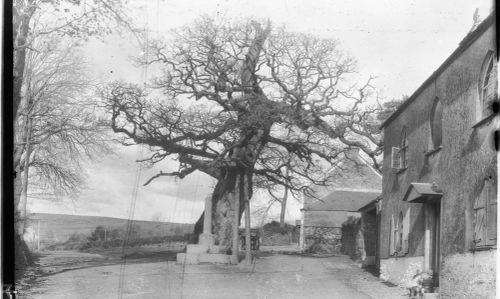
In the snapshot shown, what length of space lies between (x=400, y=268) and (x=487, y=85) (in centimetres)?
530

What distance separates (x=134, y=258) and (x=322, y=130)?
578 cm

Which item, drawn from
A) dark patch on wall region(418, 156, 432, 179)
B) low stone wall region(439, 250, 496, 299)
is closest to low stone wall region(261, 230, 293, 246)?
dark patch on wall region(418, 156, 432, 179)

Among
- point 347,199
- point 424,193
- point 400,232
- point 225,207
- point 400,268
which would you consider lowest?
point 400,268

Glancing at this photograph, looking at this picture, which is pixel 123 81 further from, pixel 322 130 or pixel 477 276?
pixel 477 276

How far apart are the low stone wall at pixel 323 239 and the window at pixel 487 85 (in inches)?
479

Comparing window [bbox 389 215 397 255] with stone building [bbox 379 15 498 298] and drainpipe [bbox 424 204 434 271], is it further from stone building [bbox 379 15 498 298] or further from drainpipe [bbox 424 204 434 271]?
drainpipe [bbox 424 204 434 271]

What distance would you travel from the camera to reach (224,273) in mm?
15344

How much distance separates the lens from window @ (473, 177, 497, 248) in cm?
944

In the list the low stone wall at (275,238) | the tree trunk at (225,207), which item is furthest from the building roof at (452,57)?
the low stone wall at (275,238)

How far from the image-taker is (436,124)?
40.2 ft

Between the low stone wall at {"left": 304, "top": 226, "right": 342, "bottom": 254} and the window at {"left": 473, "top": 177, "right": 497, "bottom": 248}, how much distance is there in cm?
1159

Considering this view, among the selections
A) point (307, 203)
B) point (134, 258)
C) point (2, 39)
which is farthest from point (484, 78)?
point (307, 203)

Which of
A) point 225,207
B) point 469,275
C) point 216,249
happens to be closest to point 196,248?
point 216,249

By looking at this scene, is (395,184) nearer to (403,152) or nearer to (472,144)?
(403,152)
